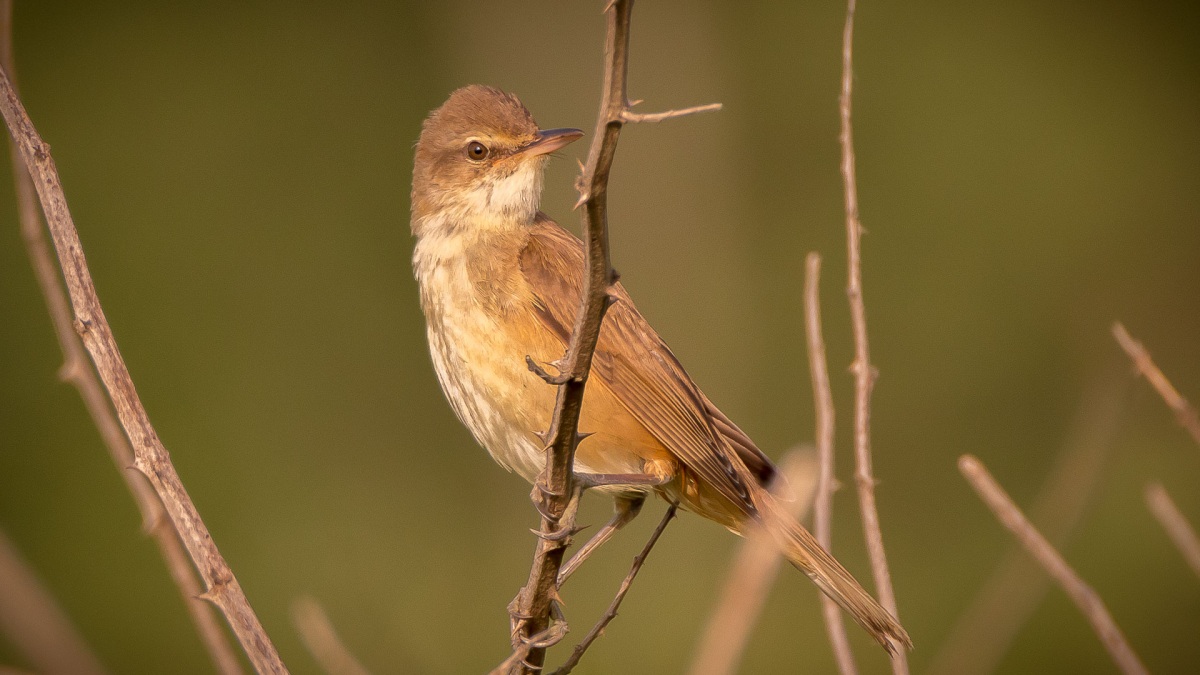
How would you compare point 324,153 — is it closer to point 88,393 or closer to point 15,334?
point 15,334

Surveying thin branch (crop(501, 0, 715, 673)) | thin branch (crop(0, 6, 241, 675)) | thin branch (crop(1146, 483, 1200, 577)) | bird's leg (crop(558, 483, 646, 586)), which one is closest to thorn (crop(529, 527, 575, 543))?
thin branch (crop(501, 0, 715, 673))

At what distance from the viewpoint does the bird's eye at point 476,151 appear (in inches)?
162

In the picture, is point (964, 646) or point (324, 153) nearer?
point (964, 646)

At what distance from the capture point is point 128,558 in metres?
7.27

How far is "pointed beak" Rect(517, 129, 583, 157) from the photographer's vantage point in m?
3.80

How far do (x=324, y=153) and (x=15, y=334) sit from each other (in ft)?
10.2

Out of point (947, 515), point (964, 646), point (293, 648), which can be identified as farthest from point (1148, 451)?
point (964, 646)

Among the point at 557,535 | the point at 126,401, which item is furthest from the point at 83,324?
the point at 557,535

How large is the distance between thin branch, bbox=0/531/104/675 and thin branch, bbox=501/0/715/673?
0.98 meters

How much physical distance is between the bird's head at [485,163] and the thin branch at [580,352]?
5.01 ft

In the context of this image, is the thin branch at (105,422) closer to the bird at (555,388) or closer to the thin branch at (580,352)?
the thin branch at (580,352)

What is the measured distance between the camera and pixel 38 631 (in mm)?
1365

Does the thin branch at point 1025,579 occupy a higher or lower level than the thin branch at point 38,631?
lower

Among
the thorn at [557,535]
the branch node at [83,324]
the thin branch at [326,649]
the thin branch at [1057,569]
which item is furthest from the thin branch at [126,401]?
the thin branch at [1057,569]
